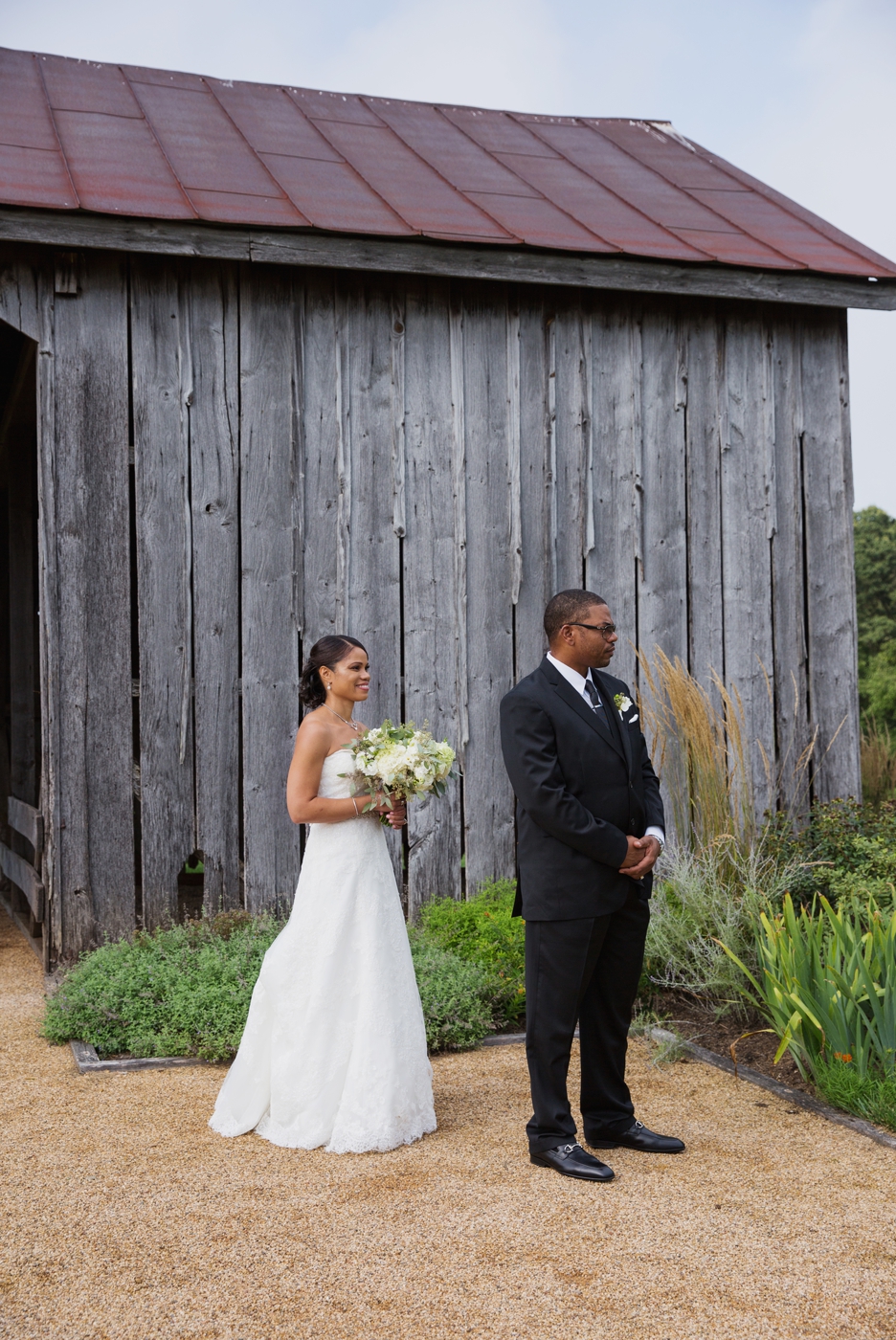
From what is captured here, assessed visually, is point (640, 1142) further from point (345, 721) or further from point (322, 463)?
point (322, 463)

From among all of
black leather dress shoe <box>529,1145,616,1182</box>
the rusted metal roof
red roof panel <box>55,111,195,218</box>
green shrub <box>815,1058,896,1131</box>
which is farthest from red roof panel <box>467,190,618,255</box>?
black leather dress shoe <box>529,1145,616,1182</box>

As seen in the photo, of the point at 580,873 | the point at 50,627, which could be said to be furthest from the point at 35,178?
the point at 580,873

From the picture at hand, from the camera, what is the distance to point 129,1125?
421cm

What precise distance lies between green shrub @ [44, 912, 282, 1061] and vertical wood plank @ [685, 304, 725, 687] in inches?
134

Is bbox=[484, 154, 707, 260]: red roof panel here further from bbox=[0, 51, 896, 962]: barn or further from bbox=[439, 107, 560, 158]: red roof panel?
bbox=[439, 107, 560, 158]: red roof panel

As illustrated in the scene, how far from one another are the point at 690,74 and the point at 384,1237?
20748 millimetres

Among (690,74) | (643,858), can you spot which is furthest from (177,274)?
(690,74)

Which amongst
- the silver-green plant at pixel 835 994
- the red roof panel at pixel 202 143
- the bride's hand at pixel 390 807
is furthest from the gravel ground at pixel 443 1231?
the red roof panel at pixel 202 143

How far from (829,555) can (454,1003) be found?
408 cm

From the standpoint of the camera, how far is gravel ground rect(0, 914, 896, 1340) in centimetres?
276

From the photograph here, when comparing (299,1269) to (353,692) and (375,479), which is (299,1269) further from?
(375,479)

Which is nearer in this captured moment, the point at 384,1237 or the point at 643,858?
the point at 384,1237

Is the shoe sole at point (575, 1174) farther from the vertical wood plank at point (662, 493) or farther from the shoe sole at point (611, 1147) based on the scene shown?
the vertical wood plank at point (662, 493)

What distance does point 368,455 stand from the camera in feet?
21.9
